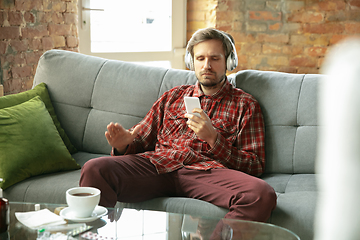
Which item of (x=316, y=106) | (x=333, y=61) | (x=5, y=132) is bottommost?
(x=5, y=132)

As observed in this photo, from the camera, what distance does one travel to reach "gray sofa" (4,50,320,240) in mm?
1602

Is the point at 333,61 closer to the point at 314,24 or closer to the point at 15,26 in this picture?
the point at 15,26

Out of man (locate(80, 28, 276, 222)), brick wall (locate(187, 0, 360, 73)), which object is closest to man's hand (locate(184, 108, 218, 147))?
man (locate(80, 28, 276, 222))

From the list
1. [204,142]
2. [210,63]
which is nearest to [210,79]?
[210,63]

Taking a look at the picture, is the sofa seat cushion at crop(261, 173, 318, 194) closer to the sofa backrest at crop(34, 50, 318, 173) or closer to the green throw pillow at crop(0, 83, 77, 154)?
the sofa backrest at crop(34, 50, 318, 173)

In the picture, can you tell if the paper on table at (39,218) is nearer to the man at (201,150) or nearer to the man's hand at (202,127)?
the man at (201,150)

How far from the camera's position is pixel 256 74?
80.3 inches

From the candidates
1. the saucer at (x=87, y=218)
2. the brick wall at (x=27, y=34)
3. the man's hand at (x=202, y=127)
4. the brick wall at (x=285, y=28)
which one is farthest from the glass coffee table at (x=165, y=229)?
the brick wall at (x=285, y=28)

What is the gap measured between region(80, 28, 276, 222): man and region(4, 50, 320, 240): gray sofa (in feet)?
0.29

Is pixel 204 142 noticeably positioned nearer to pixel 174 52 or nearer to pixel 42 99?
pixel 42 99

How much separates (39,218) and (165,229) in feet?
1.31

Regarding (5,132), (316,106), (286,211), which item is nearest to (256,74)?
(316,106)

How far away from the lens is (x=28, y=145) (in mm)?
1841

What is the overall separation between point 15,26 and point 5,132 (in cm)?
121
